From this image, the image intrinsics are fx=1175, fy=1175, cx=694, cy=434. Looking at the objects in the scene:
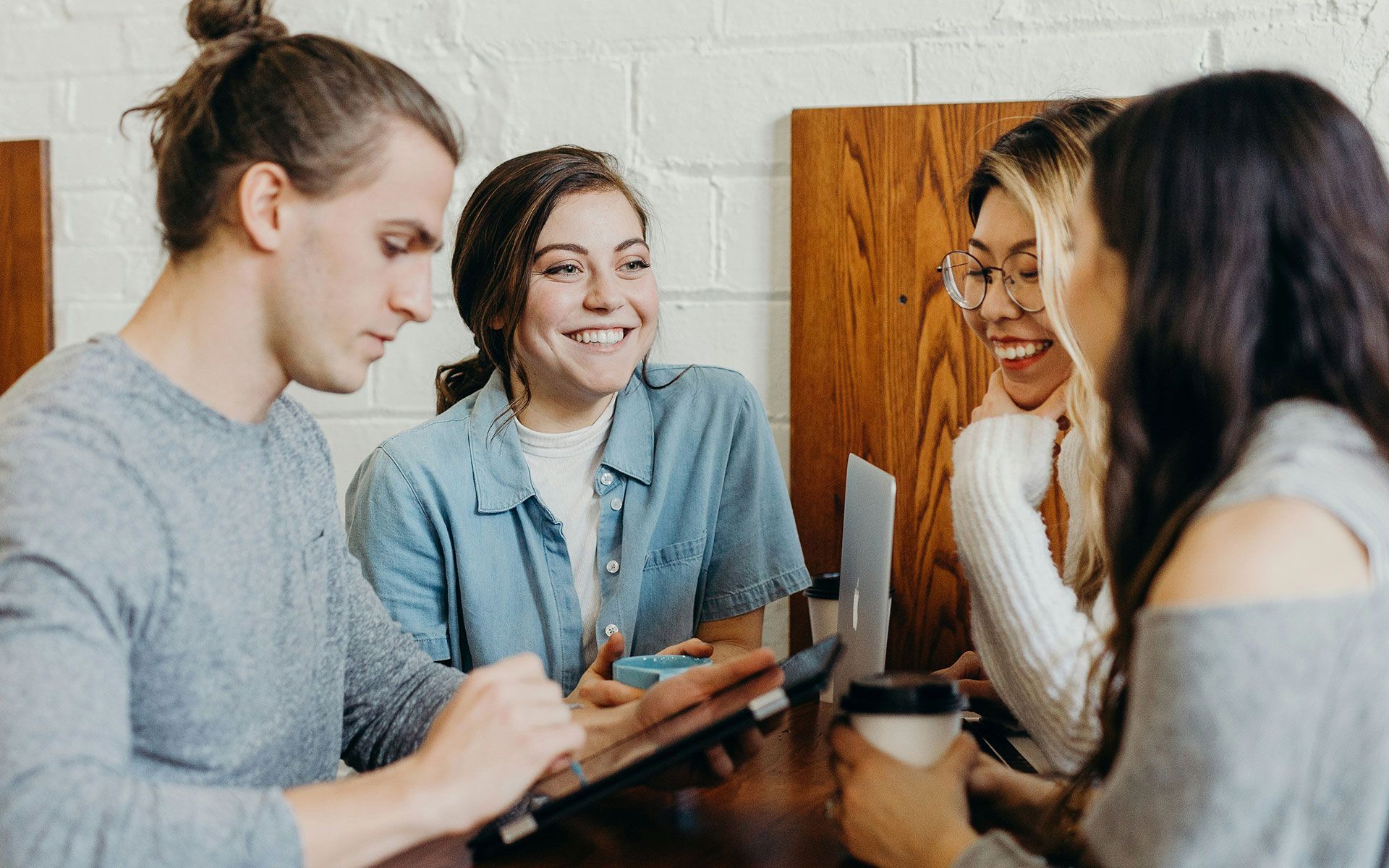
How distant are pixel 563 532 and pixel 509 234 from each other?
0.39 m

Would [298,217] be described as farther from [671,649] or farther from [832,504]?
[832,504]

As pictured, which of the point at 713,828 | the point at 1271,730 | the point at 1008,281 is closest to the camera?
the point at 1271,730

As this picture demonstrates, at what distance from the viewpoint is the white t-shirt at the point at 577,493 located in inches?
60.4

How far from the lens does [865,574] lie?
1.09 m

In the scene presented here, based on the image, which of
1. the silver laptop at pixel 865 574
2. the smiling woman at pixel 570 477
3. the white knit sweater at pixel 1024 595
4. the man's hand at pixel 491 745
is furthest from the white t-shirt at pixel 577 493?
the man's hand at pixel 491 745

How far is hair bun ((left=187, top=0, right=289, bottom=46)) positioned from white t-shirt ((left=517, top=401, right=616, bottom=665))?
0.70 m

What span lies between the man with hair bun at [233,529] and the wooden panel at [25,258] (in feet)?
4.00

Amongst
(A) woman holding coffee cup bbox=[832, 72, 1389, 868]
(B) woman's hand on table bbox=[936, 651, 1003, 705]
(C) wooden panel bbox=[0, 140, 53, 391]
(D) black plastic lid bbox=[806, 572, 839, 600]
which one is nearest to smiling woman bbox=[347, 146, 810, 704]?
(D) black plastic lid bbox=[806, 572, 839, 600]

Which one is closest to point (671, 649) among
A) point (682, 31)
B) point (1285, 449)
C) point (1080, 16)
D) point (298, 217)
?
point (298, 217)

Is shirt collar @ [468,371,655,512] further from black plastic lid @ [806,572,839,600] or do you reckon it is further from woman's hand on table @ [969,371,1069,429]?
woman's hand on table @ [969,371,1069,429]

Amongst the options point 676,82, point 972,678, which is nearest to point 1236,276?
point 972,678

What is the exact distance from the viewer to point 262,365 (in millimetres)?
894

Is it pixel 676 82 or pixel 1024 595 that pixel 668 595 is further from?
pixel 676 82

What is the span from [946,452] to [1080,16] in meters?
0.66
